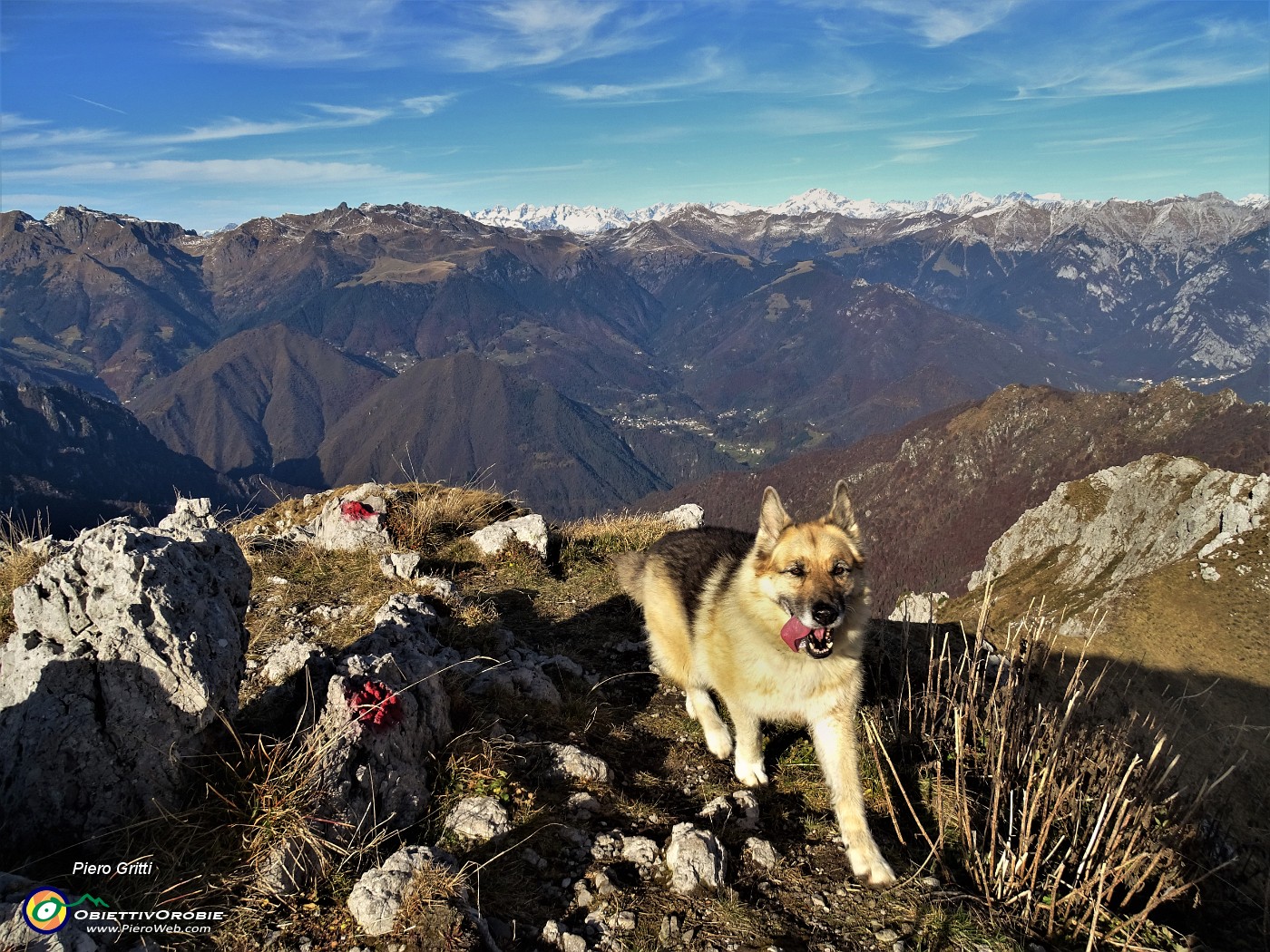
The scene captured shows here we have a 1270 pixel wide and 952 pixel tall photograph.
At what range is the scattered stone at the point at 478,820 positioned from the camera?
5117mm

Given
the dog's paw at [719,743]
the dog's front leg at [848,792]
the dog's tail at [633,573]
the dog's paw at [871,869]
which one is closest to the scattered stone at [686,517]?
the dog's tail at [633,573]

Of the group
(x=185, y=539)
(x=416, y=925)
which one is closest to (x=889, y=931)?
(x=416, y=925)

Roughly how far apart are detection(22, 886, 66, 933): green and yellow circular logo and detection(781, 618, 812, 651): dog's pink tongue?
4.90 m

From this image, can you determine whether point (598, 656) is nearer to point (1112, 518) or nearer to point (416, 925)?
point (416, 925)

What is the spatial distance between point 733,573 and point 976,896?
3.20m

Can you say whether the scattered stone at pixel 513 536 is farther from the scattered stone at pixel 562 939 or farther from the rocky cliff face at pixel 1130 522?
the rocky cliff face at pixel 1130 522

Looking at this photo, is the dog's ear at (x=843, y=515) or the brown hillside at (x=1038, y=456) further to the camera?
the brown hillside at (x=1038, y=456)

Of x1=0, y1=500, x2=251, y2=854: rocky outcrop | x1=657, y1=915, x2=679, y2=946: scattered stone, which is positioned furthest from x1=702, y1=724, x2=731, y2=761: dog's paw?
x1=0, y1=500, x2=251, y2=854: rocky outcrop

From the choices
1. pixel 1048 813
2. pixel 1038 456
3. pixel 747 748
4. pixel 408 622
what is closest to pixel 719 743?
pixel 747 748

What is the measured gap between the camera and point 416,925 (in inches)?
154

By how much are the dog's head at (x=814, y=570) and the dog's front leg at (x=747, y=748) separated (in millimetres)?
931

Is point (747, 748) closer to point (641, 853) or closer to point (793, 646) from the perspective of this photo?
point (793, 646)

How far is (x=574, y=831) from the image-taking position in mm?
5250

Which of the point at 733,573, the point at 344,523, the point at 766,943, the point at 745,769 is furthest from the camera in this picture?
the point at 344,523
